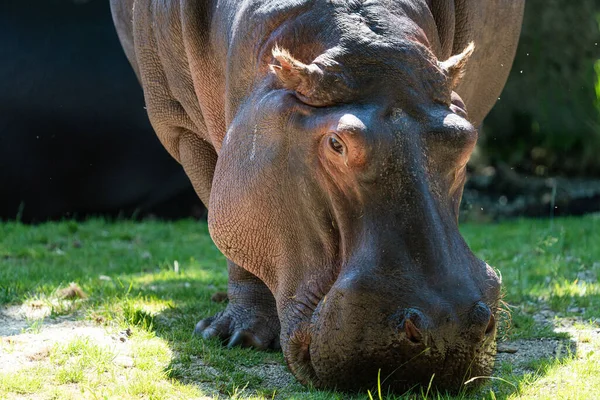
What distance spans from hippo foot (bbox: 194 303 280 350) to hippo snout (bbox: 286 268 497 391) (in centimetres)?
117

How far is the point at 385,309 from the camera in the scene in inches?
109

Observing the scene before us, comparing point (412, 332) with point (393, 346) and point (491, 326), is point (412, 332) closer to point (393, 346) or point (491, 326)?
point (393, 346)

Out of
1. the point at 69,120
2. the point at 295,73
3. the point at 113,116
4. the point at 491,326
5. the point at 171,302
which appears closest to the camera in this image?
the point at 491,326

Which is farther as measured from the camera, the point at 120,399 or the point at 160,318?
the point at 160,318

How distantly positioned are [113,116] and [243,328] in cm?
568

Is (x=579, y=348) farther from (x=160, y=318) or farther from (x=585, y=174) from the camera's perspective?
(x=585, y=174)

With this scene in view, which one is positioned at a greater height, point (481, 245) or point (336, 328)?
point (336, 328)

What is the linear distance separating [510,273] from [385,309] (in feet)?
11.4

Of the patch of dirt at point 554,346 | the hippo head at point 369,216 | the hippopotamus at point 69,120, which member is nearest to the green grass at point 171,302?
the patch of dirt at point 554,346

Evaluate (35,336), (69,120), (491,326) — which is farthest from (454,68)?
(69,120)

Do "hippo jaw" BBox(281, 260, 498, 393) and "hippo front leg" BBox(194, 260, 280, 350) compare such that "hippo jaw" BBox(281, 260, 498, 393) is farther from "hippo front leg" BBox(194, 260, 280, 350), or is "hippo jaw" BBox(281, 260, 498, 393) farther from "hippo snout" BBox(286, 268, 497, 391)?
"hippo front leg" BBox(194, 260, 280, 350)

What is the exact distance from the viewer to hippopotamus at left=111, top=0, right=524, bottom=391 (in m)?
2.79

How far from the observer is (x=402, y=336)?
2748 mm

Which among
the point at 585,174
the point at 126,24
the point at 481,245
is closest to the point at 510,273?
the point at 481,245
